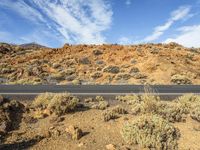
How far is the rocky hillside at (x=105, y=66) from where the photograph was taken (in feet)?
118

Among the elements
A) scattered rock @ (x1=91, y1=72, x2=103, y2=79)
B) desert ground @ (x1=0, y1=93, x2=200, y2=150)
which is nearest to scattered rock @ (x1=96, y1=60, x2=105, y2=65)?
scattered rock @ (x1=91, y1=72, x2=103, y2=79)

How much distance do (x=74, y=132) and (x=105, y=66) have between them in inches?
1214

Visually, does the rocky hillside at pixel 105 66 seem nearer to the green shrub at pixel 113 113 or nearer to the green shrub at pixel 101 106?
the green shrub at pixel 101 106

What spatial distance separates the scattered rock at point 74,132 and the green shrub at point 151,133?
148 cm

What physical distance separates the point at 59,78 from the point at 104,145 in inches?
1065

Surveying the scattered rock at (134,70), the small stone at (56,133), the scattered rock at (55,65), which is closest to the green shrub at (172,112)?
the small stone at (56,133)

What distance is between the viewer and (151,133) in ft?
35.9

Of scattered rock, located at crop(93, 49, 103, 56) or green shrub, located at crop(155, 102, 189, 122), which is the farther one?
scattered rock, located at crop(93, 49, 103, 56)

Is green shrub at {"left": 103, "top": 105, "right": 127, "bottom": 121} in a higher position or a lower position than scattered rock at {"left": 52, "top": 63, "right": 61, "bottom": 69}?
lower

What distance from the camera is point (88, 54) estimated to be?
47906mm

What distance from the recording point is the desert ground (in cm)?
1102

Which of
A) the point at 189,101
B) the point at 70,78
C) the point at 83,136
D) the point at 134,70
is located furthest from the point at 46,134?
the point at 134,70

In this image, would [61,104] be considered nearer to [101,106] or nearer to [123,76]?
[101,106]

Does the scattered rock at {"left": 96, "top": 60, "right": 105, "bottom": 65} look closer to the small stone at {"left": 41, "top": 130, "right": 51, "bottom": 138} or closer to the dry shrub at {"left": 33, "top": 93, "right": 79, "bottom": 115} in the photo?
the dry shrub at {"left": 33, "top": 93, "right": 79, "bottom": 115}
